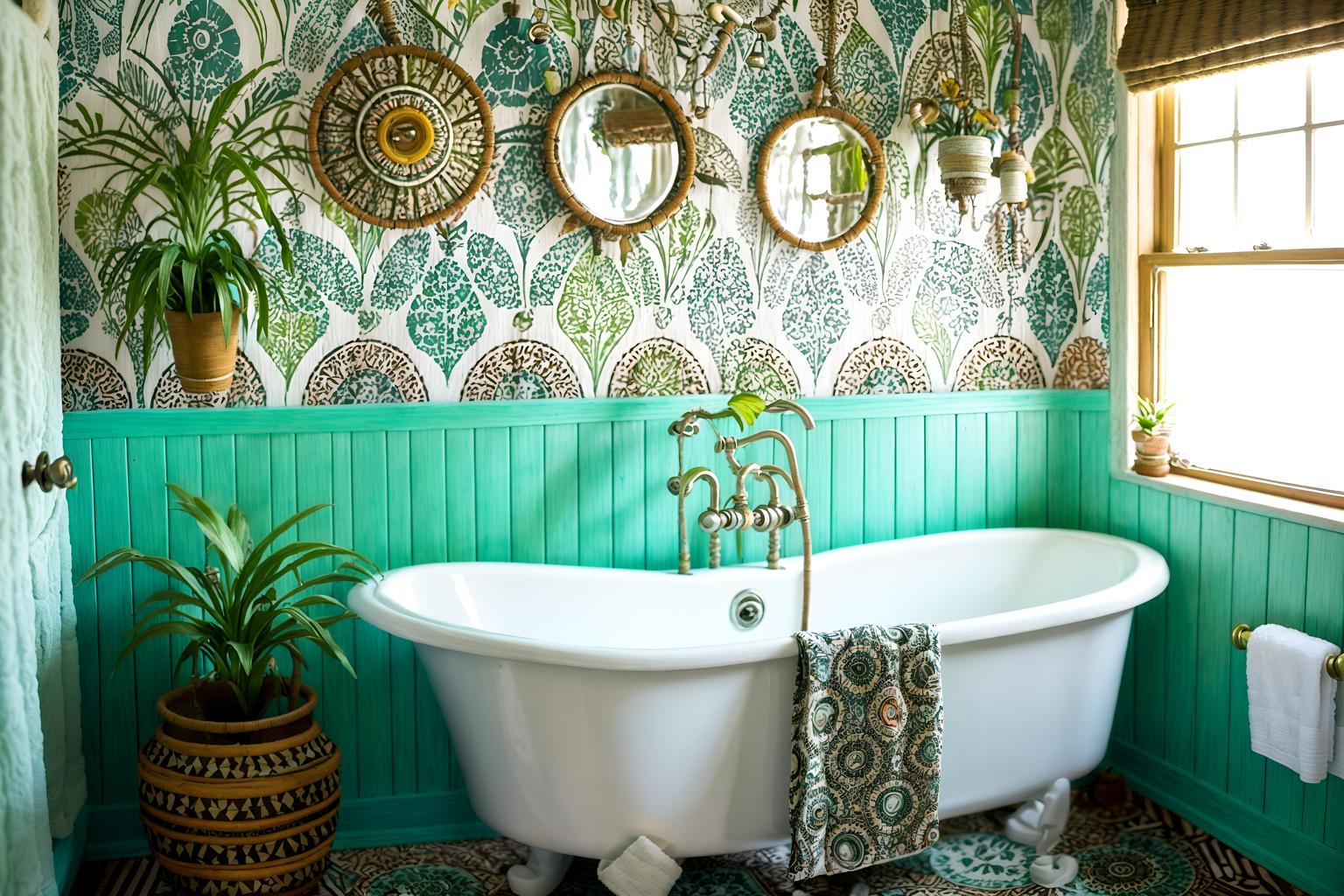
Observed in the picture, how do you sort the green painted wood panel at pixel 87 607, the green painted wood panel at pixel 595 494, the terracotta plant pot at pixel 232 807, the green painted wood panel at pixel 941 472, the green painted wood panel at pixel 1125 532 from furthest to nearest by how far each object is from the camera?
the green painted wood panel at pixel 941 472, the green painted wood panel at pixel 1125 532, the green painted wood panel at pixel 595 494, the green painted wood panel at pixel 87 607, the terracotta plant pot at pixel 232 807

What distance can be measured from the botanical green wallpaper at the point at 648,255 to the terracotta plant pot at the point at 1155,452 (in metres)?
0.33

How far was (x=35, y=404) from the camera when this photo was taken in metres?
2.27

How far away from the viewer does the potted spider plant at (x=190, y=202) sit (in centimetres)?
250

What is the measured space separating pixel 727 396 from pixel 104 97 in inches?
63.3

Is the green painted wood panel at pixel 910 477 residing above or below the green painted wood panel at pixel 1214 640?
above

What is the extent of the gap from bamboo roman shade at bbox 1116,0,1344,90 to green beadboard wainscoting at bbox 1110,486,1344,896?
3.40 ft

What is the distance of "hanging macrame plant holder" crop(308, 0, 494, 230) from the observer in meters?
2.76

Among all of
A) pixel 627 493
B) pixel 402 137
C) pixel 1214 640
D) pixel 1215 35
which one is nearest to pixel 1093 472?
pixel 1214 640

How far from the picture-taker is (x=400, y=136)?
2787mm

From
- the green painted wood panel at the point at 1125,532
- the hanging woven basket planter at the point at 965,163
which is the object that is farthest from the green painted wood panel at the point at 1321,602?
the hanging woven basket planter at the point at 965,163

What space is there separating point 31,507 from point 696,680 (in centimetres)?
129

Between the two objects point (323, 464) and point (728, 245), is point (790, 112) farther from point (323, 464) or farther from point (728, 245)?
point (323, 464)

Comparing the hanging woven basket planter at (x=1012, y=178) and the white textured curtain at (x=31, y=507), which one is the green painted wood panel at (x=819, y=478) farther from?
the white textured curtain at (x=31, y=507)

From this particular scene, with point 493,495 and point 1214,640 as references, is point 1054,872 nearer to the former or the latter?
point 1214,640
